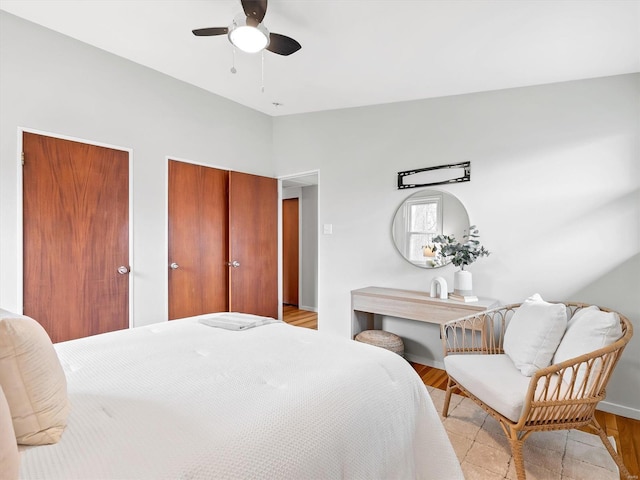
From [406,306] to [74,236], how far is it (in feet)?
8.87

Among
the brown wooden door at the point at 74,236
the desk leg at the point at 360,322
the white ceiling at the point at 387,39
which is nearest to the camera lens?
the white ceiling at the point at 387,39

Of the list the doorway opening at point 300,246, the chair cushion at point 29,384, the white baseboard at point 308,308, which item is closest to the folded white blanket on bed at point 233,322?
the chair cushion at point 29,384

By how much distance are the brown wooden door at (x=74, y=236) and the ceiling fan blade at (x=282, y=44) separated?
168cm

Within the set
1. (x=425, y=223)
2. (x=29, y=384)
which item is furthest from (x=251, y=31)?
(x=425, y=223)

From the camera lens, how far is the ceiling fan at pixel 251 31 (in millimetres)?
1794

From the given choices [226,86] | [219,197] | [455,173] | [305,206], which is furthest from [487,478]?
[305,206]

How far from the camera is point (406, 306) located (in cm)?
288

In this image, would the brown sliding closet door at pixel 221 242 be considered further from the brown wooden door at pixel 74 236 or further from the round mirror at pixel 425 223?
the round mirror at pixel 425 223

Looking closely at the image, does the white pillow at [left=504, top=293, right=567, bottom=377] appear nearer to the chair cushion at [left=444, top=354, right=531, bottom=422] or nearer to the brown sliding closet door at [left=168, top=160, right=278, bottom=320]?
the chair cushion at [left=444, top=354, right=531, bottom=422]

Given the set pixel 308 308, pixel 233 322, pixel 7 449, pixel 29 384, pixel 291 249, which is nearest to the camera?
pixel 7 449

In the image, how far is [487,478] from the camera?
1689 millimetres

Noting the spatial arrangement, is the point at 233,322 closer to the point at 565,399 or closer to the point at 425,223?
the point at 565,399

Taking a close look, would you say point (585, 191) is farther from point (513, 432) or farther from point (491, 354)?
point (513, 432)

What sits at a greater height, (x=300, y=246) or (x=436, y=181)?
(x=436, y=181)
